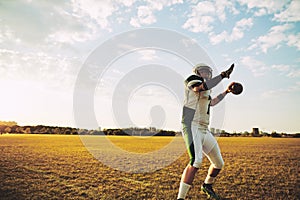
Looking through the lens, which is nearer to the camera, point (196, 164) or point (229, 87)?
point (196, 164)

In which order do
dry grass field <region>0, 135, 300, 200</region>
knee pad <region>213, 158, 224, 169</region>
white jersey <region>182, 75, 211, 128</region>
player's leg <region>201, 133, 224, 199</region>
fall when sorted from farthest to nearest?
dry grass field <region>0, 135, 300, 200</region>, knee pad <region>213, 158, 224, 169</region>, player's leg <region>201, 133, 224, 199</region>, white jersey <region>182, 75, 211, 128</region>

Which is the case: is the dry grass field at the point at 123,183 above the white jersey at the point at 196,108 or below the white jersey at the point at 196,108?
below

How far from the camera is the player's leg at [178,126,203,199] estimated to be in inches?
196

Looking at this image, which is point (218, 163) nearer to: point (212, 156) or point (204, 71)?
point (212, 156)

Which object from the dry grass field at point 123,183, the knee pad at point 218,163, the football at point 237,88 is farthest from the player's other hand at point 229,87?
the dry grass field at point 123,183

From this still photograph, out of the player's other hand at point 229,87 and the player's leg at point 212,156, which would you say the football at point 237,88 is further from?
the player's leg at point 212,156

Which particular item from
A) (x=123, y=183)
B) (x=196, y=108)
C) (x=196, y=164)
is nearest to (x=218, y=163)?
(x=196, y=164)

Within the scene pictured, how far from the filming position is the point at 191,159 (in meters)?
5.04

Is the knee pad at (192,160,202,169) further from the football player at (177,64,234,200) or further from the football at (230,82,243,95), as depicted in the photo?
the football at (230,82,243,95)

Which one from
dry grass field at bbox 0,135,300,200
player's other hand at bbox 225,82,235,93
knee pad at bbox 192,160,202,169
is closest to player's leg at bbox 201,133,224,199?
dry grass field at bbox 0,135,300,200

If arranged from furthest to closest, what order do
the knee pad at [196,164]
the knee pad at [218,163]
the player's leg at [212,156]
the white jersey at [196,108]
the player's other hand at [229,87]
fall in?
the player's other hand at [229,87]
the knee pad at [218,163]
the player's leg at [212,156]
the white jersey at [196,108]
the knee pad at [196,164]

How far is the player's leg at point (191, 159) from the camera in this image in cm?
497

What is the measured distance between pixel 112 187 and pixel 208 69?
3682 mm

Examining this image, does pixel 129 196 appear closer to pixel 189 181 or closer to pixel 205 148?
pixel 189 181
